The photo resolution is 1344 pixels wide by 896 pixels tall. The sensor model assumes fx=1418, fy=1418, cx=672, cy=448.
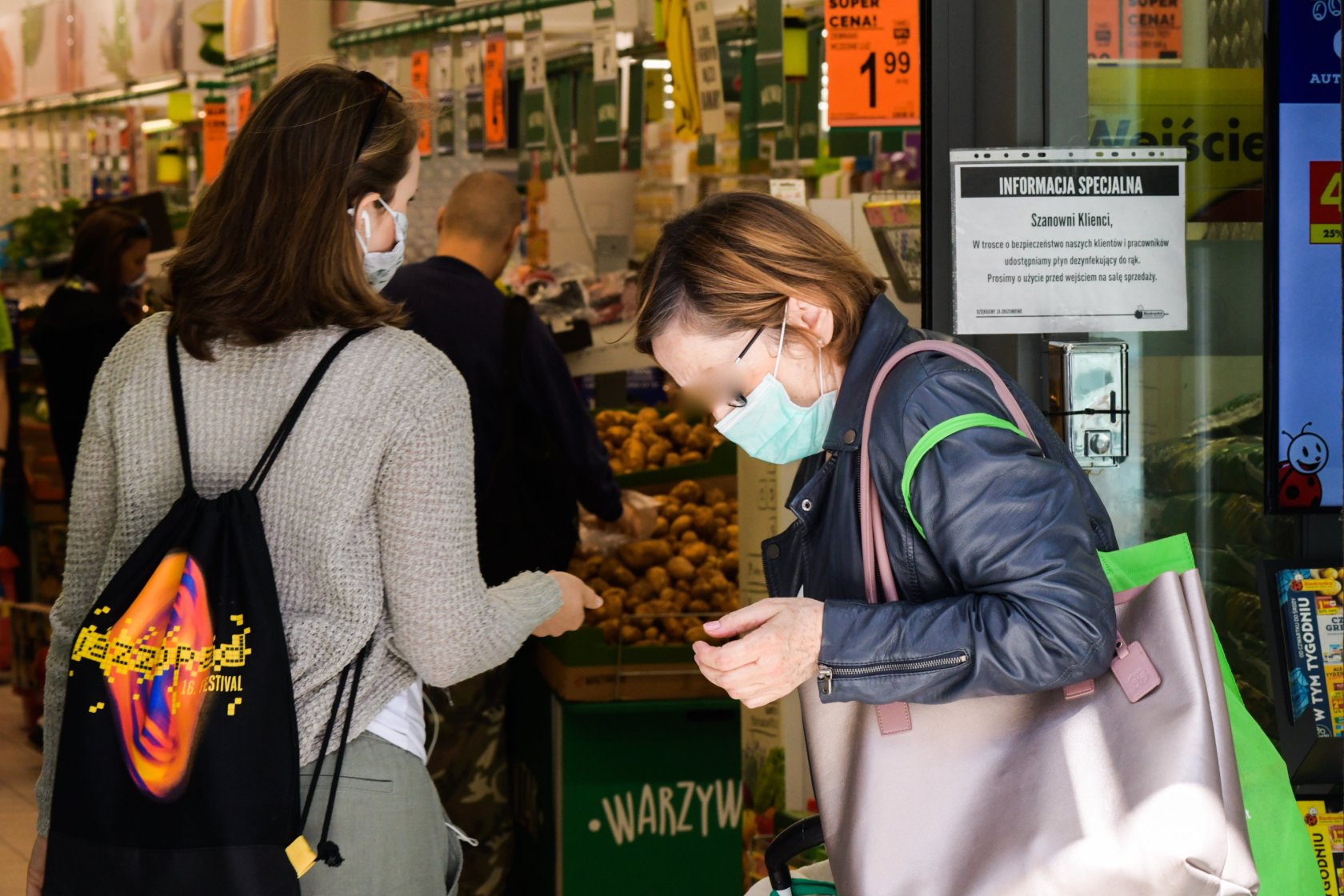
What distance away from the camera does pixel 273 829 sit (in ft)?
5.48

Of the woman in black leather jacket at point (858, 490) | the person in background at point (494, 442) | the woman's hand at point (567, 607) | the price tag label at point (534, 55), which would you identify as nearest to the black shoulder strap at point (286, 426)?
the woman in black leather jacket at point (858, 490)

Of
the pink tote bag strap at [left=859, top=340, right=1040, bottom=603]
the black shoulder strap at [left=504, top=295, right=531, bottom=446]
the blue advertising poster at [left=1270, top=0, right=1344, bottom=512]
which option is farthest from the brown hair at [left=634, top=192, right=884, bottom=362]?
the black shoulder strap at [left=504, top=295, right=531, bottom=446]

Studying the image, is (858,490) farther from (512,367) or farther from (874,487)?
(512,367)

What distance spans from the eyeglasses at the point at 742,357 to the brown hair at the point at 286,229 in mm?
501

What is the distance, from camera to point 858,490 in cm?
154

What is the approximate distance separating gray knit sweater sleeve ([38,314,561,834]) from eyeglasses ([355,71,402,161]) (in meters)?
0.26

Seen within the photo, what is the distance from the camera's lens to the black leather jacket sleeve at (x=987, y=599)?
1.42 meters

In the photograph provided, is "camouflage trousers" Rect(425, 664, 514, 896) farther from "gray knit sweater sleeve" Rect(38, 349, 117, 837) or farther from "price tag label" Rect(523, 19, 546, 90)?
"price tag label" Rect(523, 19, 546, 90)

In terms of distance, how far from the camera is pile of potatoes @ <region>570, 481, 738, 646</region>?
4191 mm

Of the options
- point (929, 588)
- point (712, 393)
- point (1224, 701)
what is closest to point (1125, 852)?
point (1224, 701)

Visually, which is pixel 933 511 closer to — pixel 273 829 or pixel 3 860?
pixel 273 829

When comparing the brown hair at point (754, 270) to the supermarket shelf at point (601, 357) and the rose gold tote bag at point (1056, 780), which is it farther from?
the supermarket shelf at point (601, 357)

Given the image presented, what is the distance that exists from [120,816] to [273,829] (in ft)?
0.59

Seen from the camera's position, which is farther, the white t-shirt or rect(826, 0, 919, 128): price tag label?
rect(826, 0, 919, 128): price tag label
